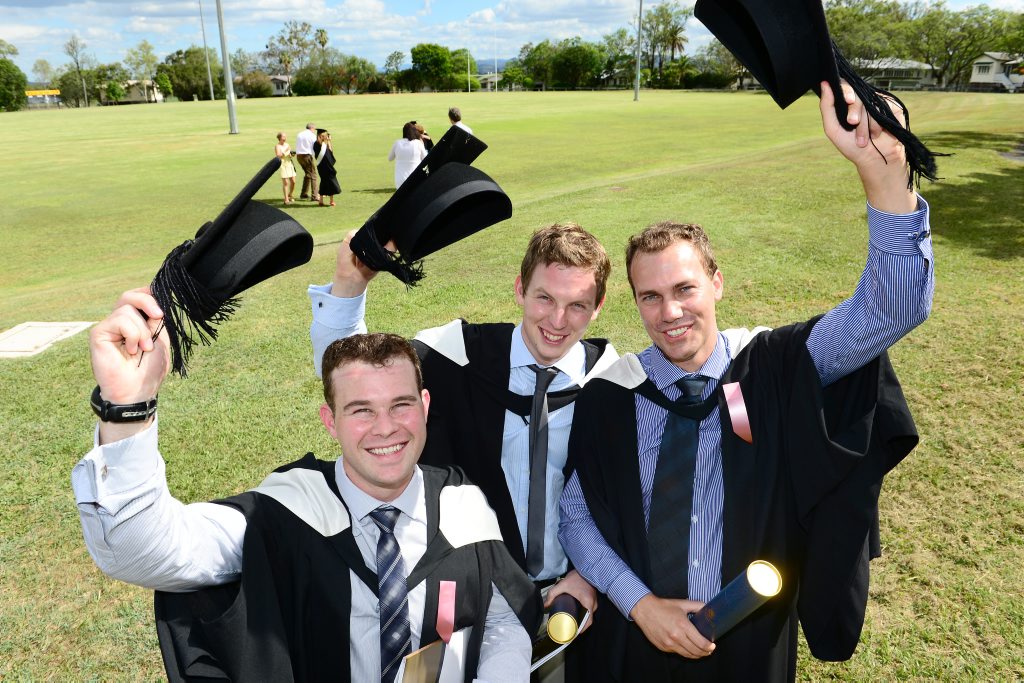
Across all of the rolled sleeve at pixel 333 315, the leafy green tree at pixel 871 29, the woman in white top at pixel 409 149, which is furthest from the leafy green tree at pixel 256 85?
the rolled sleeve at pixel 333 315

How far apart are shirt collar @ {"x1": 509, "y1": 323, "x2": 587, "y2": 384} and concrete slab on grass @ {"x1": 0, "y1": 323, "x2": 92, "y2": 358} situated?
264 inches

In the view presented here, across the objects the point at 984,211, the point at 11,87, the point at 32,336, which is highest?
the point at 11,87

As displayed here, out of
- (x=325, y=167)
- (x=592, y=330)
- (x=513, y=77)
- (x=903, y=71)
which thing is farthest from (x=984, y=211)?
(x=513, y=77)

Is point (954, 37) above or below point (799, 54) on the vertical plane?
above

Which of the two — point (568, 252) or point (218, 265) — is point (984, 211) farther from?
point (218, 265)

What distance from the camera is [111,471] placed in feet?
5.69

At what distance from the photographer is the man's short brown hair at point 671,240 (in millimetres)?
2492

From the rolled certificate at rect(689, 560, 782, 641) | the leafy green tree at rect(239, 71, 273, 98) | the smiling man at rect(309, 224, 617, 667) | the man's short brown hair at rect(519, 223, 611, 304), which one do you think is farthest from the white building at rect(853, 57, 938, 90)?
the rolled certificate at rect(689, 560, 782, 641)

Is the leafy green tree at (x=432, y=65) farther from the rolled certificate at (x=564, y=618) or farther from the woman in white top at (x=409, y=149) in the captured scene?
the rolled certificate at (x=564, y=618)

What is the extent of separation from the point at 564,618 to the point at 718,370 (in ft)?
3.33

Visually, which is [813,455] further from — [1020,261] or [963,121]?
[963,121]

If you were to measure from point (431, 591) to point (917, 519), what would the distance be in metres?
3.80

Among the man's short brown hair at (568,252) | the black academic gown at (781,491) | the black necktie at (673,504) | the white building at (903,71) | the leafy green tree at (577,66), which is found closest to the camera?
the black academic gown at (781,491)

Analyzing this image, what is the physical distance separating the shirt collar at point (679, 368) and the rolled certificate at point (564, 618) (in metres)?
0.86
